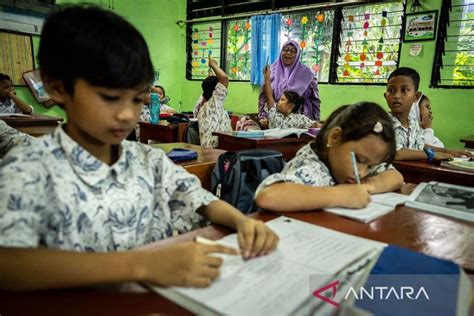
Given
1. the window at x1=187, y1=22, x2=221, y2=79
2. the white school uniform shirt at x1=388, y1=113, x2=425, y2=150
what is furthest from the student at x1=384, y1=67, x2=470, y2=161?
the window at x1=187, y1=22, x2=221, y2=79

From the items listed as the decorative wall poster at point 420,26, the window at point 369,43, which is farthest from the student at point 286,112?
the decorative wall poster at point 420,26

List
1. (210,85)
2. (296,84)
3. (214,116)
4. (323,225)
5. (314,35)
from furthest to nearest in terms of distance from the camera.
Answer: (314,35) → (296,84) → (210,85) → (214,116) → (323,225)

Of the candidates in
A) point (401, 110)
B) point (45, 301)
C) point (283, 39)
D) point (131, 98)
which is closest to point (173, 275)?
point (45, 301)

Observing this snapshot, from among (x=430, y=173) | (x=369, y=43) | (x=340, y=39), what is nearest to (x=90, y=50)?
(x=430, y=173)

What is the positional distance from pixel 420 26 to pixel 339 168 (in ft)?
10.9

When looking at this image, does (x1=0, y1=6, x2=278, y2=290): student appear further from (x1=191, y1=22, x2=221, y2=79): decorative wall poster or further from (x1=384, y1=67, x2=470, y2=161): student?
(x1=191, y1=22, x2=221, y2=79): decorative wall poster

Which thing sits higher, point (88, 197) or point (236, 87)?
point (236, 87)

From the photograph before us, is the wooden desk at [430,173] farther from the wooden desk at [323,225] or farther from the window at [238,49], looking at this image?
the window at [238,49]

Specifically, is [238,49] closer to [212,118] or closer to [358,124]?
[212,118]

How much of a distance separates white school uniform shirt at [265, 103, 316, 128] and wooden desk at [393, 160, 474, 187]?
1435mm

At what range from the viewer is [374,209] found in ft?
3.32

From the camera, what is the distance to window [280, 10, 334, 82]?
178 inches

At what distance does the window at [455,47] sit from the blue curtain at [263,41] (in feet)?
6.79

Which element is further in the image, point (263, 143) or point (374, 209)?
point (263, 143)
